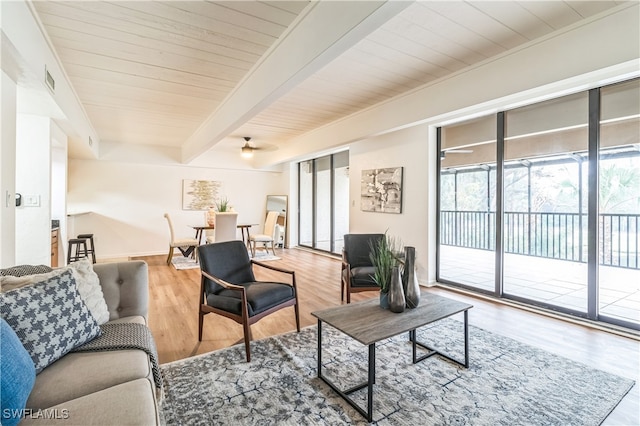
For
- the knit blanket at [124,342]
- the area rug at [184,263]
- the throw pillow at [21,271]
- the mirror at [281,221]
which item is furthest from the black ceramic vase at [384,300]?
the mirror at [281,221]

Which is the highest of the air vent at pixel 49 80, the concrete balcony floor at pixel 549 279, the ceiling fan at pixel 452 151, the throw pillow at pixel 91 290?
the air vent at pixel 49 80

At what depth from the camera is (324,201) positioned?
729cm

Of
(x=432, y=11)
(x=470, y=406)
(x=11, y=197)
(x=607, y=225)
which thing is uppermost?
(x=432, y=11)

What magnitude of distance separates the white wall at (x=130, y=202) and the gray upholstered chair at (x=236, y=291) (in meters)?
4.73

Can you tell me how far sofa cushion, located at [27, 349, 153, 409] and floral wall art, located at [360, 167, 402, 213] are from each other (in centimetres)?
382

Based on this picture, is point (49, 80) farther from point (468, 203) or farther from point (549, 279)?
point (549, 279)

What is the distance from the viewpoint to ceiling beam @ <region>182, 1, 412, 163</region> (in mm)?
1695

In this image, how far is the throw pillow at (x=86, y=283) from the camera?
155 centimetres

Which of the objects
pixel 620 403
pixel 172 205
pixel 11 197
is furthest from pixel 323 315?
pixel 172 205

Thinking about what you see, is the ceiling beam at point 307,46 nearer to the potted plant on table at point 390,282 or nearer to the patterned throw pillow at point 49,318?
the potted plant on table at point 390,282

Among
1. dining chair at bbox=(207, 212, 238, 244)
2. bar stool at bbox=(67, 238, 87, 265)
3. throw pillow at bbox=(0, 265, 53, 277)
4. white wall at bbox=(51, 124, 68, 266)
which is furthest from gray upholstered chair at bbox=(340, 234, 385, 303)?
bar stool at bbox=(67, 238, 87, 265)

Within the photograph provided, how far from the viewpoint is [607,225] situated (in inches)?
116

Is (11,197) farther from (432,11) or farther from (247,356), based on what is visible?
(432,11)

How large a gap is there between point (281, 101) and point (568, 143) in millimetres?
3317
